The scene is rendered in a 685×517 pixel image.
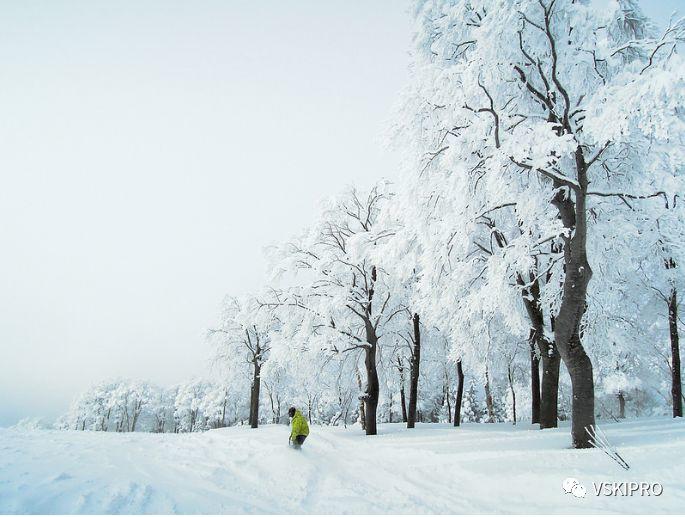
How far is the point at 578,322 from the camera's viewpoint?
7734mm

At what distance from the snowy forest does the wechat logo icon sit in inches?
90.6

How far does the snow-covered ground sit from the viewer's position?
4.96 meters

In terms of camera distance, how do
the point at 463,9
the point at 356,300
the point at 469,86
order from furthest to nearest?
1. the point at 356,300
2. the point at 463,9
3. the point at 469,86

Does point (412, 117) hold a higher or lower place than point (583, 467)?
higher

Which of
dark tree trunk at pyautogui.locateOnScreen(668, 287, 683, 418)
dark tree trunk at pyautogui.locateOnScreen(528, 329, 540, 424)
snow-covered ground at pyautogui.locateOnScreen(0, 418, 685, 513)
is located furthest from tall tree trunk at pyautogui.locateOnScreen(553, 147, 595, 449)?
dark tree trunk at pyautogui.locateOnScreen(668, 287, 683, 418)

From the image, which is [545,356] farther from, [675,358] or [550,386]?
[675,358]

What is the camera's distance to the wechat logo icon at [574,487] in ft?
17.1

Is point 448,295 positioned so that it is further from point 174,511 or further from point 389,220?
point 174,511

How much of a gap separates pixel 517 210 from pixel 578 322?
305cm

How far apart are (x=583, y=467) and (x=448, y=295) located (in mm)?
5144

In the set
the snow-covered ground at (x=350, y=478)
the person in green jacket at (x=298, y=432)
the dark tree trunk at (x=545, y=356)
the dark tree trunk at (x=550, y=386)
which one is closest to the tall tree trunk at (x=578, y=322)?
the snow-covered ground at (x=350, y=478)

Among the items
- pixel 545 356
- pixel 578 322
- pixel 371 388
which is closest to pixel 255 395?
pixel 371 388

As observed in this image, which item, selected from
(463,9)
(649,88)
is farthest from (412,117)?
(649,88)

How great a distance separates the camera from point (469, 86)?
296 inches
